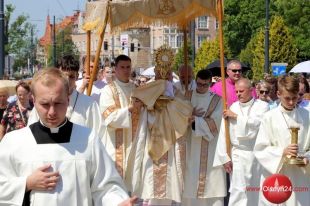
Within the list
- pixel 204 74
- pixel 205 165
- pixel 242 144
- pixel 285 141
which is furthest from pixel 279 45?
pixel 285 141

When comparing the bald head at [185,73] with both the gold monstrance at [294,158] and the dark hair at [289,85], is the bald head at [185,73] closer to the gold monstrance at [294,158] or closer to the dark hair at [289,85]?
the dark hair at [289,85]

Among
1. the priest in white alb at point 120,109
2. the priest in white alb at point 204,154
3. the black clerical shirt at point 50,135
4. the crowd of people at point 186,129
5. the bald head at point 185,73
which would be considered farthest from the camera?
the bald head at point 185,73

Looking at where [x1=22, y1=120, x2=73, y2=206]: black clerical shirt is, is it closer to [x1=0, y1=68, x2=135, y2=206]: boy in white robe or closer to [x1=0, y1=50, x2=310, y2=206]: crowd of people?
[x1=0, y1=68, x2=135, y2=206]: boy in white robe

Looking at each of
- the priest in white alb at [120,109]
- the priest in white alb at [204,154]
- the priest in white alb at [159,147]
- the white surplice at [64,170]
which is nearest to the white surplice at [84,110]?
the priest in white alb at [120,109]

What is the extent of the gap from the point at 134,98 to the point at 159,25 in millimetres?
1703

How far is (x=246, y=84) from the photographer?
9.52 meters

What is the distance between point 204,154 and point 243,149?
24.0 inches

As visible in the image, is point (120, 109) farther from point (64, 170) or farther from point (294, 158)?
point (64, 170)

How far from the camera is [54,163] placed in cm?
421

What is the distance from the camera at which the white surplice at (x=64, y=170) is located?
4211 mm

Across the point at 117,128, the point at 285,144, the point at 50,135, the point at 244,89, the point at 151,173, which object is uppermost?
the point at 244,89

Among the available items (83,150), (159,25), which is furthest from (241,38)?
(83,150)

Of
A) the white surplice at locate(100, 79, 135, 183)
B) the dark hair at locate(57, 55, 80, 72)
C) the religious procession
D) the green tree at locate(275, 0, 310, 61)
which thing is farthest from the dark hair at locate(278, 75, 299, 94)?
the green tree at locate(275, 0, 310, 61)

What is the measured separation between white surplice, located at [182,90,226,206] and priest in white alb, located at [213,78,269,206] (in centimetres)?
26
